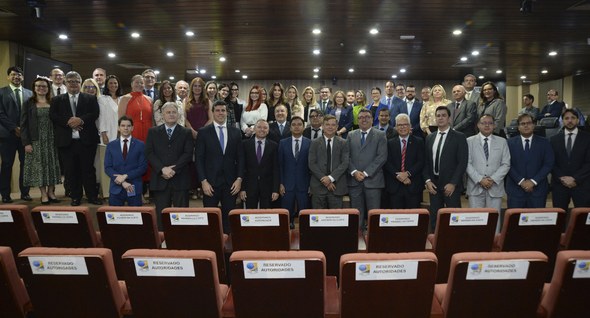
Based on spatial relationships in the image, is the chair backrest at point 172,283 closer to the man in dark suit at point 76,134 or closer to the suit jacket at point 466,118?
the man in dark suit at point 76,134

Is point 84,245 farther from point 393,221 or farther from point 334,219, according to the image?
point 393,221

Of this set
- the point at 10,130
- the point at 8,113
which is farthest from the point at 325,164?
the point at 8,113

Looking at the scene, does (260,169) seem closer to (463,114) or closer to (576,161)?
(463,114)

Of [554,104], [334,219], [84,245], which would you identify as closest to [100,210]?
[84,245]

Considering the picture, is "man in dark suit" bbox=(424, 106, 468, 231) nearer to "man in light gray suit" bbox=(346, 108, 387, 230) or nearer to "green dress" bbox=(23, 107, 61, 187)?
"man in light gray suit" bbox=(346, 108, 387, 230)

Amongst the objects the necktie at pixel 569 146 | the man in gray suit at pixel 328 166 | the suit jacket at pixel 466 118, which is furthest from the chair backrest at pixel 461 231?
the suit jacket at pixel 466 118

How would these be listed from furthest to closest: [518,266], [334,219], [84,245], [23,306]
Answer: [84,245], [334,219], [23,306], [518,266]

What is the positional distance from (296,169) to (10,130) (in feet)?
11.9

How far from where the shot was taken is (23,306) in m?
1.83

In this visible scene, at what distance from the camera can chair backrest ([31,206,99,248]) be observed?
2506 mm

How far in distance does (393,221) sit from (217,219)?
110 centimetres

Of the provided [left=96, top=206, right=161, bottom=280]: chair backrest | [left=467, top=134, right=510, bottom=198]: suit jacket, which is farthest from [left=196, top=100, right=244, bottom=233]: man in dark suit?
[left=467, top=134, right=510, bottom=198]: suit jacket

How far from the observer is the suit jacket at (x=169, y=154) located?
4.00 meters

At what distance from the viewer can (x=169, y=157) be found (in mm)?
4004
